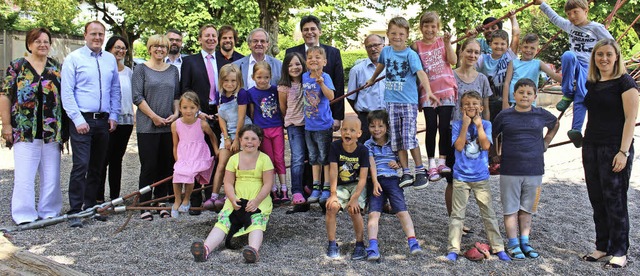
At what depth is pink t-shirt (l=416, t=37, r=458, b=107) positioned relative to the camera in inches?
185

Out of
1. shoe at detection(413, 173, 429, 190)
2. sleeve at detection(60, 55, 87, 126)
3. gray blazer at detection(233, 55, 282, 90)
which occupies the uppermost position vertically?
gray blazer at detection(233, 55, 282, 90)

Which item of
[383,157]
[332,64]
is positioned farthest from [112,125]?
[383,157]

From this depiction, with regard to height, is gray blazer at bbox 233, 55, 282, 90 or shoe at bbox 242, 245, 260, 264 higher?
gray blazer at bbox 233, 55, 282, 90

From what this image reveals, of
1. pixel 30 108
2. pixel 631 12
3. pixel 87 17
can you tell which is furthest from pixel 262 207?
pixel 87 17

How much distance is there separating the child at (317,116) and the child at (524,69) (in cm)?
145

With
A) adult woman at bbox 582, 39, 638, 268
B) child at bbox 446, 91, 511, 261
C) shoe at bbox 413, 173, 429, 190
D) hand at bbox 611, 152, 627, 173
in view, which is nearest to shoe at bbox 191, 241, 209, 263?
shoe at bbox 413, 173, 429, 190

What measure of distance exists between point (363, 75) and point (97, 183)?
2742 millimetres

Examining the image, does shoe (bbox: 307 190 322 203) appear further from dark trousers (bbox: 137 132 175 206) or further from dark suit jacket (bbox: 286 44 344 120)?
dark trousers (bbox: 137 132 175 206)

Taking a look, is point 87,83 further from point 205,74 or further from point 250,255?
point 250,255

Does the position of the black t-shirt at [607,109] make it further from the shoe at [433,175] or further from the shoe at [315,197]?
the shoe at [315,197]

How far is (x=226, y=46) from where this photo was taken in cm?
555

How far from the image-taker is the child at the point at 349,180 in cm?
433

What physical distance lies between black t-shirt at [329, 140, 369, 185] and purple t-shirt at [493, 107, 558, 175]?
107cm

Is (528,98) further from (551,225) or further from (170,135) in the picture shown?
(170,135)
